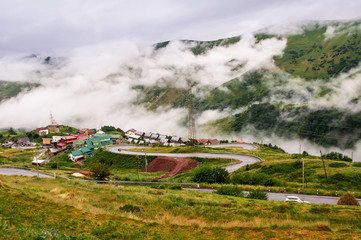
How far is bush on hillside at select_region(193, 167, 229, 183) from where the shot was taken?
1855 inches

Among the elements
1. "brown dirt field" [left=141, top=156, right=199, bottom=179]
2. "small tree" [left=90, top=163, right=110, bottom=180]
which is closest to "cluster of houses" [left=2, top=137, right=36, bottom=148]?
"brown dirt field" [left=141, top=156, right=199, bottom=179]

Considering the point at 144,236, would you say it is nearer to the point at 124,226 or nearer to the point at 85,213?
the point at 124,226

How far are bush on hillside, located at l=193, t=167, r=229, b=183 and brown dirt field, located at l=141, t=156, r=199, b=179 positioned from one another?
2192 centimetres

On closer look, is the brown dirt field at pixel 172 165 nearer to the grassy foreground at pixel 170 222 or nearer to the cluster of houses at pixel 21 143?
the grassy foreground at pixel 170 222

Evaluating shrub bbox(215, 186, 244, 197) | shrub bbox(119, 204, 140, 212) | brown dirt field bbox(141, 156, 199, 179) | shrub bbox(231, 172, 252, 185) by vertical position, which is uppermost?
shrub bbox(119, 204, 140, 212)

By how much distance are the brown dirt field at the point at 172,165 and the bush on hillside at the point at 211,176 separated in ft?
71.9

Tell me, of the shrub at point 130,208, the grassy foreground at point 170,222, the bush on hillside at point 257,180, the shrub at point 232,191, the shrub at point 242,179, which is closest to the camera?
the grassy foreground at point 170,222

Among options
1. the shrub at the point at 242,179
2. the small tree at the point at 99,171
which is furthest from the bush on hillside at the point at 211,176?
the small tree at the point at 99,171

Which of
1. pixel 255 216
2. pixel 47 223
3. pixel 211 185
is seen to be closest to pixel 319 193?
pixel 211 185

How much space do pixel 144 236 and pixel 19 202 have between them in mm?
10758

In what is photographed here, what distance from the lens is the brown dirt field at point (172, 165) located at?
2815 inches

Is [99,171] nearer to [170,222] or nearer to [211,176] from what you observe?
[211,176]

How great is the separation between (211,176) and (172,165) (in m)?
29.2

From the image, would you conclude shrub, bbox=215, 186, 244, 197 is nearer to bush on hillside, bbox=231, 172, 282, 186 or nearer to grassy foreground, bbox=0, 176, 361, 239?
grassy foreground, bbox=0, 176, 361, 239
